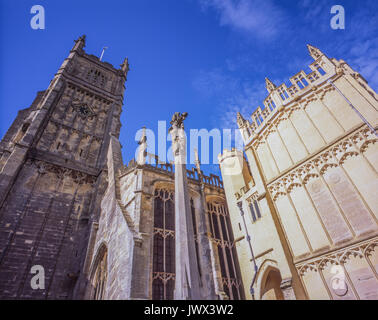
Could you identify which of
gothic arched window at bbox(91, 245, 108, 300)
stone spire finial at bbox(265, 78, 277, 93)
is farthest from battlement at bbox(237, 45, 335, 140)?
gothic arched window at bbox(91, 245, 108, 300)

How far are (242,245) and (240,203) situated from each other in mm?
2361

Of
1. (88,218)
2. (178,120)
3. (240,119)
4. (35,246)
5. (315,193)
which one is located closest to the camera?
(178,120)

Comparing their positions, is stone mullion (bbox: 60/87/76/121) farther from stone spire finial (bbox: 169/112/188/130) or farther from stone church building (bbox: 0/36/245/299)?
stone spire finial (bbox: 169/112/188/130)

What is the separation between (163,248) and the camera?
1190 centimetres

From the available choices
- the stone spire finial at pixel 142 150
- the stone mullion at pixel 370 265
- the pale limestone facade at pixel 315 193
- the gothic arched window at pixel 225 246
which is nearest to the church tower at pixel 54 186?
the stone spire finial at pixel 142 150

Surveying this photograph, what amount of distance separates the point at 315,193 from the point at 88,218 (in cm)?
1383

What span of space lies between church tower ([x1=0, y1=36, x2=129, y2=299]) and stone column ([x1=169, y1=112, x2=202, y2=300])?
10.2 meters

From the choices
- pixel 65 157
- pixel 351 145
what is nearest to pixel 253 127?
pixel 351 145

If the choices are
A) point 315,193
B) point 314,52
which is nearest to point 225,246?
point 315,193

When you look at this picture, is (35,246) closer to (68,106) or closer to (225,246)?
(225,246)

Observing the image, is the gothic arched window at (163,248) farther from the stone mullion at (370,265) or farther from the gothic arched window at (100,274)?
the stone mullion at (370,265)

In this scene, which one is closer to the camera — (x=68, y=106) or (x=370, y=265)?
(x=370, y=265)

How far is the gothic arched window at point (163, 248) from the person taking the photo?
10508mm
